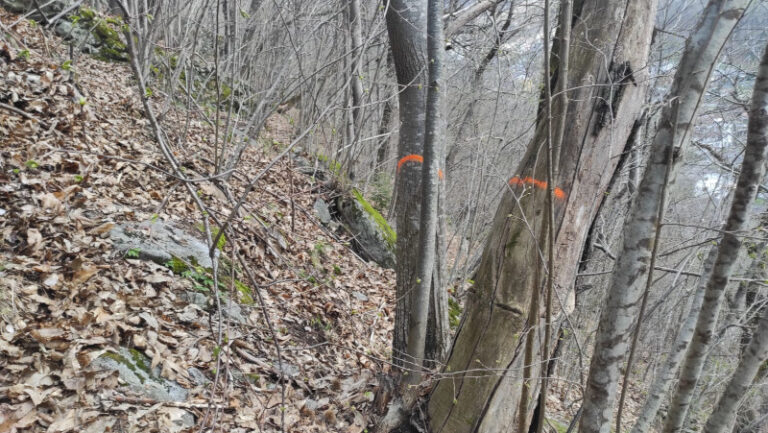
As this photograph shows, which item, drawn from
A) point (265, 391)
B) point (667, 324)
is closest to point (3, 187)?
point (265, 391)

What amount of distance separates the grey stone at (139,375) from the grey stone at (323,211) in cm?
322

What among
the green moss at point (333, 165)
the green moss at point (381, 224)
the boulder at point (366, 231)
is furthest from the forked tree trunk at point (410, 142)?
the green moss at point (333, 165)

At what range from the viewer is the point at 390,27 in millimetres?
3016

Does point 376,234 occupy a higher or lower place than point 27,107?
lower

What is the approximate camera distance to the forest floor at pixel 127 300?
7.25 feet

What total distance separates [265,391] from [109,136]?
309cm

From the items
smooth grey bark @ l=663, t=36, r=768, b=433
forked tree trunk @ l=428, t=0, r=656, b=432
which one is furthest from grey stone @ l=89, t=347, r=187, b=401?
smooth grey bark @ l=663, t=36, r=768, b=433

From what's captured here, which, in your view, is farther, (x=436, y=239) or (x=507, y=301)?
(x=436, y=239)

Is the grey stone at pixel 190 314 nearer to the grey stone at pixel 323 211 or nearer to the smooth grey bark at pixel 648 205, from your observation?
the smooth grey bark at pixel 648 205

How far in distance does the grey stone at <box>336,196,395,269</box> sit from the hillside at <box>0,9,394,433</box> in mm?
828

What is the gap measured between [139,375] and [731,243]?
2.92 metres

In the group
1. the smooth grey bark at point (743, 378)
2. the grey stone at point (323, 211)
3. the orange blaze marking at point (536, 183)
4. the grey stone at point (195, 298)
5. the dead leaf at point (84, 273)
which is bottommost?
the grey stone at point (195, 298)

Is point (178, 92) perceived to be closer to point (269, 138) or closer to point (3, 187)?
point (269, 138)

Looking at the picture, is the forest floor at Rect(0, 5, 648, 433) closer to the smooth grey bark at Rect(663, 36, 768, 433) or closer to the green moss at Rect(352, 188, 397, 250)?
the green moss at Rect(352, 188, 397, 250)
